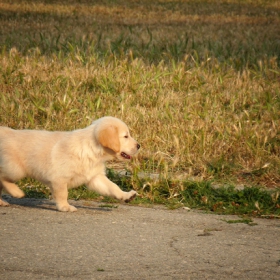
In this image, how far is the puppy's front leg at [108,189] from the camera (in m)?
6.05

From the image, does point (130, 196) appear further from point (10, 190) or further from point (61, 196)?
point (10, 190)

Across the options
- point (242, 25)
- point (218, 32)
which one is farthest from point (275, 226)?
point (242, 25)

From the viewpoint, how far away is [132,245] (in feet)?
16.2

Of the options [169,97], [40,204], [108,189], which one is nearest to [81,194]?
[40,204]

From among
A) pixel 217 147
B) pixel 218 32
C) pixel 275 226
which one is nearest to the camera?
pixel 275 226

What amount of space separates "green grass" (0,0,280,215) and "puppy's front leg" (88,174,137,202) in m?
0.47

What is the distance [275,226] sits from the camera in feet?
18.4

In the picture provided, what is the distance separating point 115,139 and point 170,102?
12.3 ft

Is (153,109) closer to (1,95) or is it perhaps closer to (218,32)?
(1,95)

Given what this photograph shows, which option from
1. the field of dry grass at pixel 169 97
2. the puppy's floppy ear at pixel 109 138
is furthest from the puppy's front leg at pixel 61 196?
the field of dry grass at pixel 169 97

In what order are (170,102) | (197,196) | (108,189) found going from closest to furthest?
(108,189)
(197,196)
(170,102)

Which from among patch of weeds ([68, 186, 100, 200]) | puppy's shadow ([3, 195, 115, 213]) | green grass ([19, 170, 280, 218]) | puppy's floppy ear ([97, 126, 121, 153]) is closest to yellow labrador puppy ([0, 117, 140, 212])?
puppy's floppy ear ([97, 126, 121, 153])

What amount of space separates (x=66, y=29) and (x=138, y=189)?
10838 mm

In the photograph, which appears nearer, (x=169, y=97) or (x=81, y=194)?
(x=81, y=194)
